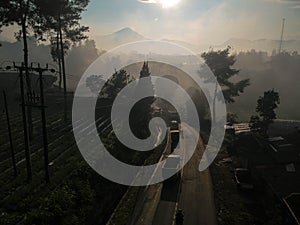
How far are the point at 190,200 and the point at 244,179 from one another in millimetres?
6392

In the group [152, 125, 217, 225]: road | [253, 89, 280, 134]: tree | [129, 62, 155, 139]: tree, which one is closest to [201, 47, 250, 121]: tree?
[129, 62, 155, 139]: tree

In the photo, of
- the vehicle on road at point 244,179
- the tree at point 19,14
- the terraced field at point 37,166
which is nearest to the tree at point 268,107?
the vehicle on road at point 244,179

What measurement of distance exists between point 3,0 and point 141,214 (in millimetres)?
22500

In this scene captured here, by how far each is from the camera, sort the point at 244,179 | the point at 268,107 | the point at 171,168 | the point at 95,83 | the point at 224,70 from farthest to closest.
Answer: the point at 95,83 → the point at 224,70 → the point at 268,107 → the point at 171,168 → the point at 244,179


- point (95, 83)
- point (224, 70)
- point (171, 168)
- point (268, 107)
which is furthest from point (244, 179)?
point (95, 83)

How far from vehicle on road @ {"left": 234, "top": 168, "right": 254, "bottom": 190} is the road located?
260 cm

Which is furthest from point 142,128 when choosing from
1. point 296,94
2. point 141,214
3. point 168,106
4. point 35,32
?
point 296,94

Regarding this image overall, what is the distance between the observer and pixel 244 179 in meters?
25.0

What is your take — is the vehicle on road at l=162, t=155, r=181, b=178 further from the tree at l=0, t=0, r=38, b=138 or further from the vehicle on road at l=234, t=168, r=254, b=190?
the tree at l=0, t=0, r=38, b=138

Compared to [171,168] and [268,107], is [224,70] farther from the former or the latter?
[171,168]

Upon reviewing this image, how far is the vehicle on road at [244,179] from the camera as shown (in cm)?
2358

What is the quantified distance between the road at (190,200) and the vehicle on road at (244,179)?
2600 millimetres

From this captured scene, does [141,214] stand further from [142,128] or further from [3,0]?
[142,128]

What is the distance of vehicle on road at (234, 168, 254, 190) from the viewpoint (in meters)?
23.6
